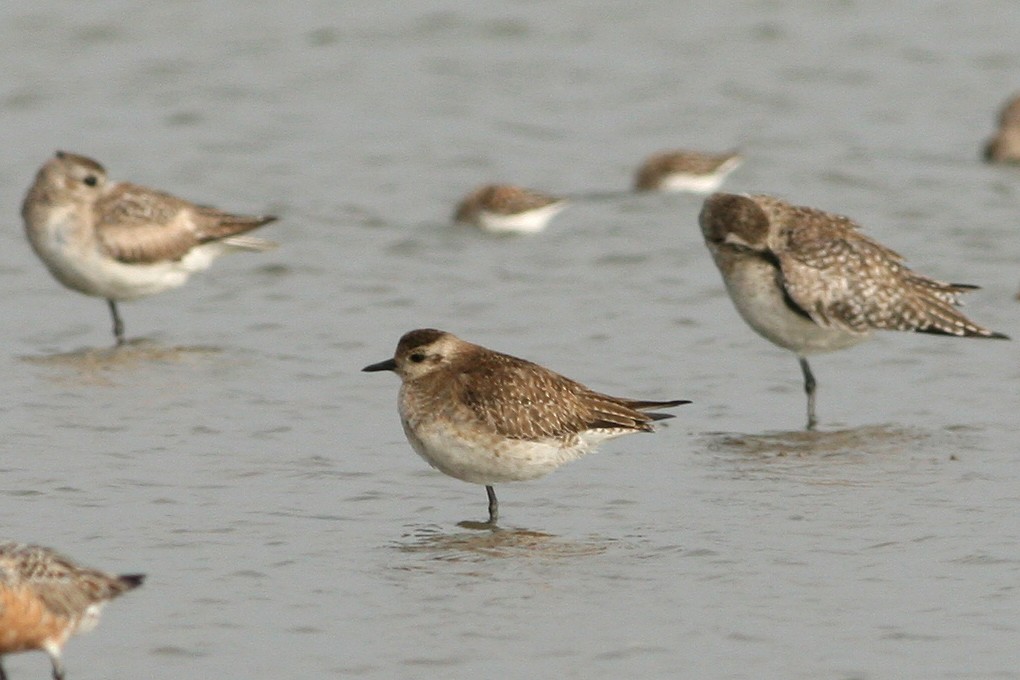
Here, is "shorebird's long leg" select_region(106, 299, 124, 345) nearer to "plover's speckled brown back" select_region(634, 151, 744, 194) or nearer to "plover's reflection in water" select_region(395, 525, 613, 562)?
"plover's reflection in water" select_region(395, 525, 613, 562)

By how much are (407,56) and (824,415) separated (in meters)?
15.4

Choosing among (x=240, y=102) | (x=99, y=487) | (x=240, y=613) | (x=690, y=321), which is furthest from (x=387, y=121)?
(x=240, y=613)

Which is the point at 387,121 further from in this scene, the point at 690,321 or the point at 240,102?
the point at 690,321

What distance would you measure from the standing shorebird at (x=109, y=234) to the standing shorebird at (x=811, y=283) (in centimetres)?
490

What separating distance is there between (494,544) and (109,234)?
6.96 m

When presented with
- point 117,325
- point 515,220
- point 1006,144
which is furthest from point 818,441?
point 1006,144

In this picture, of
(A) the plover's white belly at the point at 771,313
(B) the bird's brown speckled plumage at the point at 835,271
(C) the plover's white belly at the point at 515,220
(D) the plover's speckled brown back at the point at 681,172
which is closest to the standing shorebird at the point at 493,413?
(A) the plover's white belly at the point at 771,313

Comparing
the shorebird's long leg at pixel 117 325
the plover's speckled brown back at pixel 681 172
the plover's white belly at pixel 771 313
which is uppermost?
the plover's speckled brown back at pixel 681 172

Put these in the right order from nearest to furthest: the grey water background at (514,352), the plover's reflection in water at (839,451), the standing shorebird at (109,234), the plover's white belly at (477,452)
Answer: the grey water background at (514,352), the plover's white belly at (477,452), the plover's reflection in water at (839,451), the standing shorebird at (109,234)

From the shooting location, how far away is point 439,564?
10.6m

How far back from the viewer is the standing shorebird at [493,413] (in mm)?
11344

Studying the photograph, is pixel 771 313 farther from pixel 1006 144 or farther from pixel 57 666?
pixel 1006 144

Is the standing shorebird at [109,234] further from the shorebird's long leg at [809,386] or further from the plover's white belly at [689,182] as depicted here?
the plover's white belly at [689,182]

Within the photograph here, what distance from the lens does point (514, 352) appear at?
15680mm
